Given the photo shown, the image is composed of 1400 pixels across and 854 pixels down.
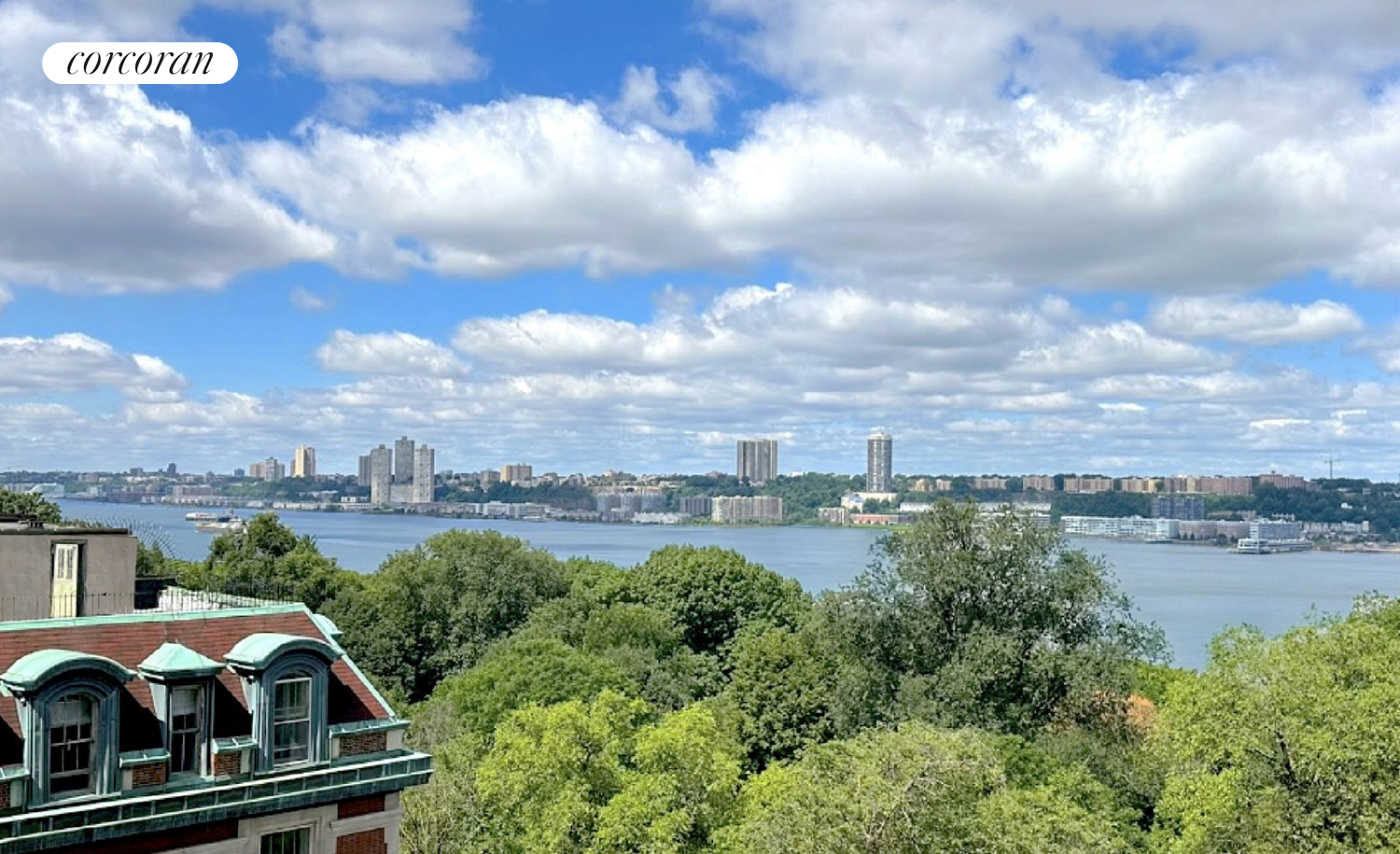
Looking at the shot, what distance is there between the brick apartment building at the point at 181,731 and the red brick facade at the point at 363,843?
0.09 ft

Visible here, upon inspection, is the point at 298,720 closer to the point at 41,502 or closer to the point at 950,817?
the point at 950,817

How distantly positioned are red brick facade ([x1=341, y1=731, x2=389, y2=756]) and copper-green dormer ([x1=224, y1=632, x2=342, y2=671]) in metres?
1.39

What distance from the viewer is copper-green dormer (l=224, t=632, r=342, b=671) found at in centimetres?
1570

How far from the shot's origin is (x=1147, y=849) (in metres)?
27.2

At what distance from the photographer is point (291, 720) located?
16250mm

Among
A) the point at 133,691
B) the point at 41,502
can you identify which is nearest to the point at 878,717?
the point at 133,691

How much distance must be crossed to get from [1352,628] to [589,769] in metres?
19.7

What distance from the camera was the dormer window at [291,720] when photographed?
16047mm

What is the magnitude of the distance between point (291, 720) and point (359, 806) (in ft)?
5.82

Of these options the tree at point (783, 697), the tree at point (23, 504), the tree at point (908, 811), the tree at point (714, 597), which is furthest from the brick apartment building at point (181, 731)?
the tree at point (714, 597)

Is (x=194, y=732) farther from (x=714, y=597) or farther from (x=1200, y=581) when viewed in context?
(x=1200, y=581)

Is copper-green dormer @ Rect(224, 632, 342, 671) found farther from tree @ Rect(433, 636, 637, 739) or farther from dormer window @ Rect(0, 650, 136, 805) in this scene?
tree @ Rect(433, 636, 637, 739)

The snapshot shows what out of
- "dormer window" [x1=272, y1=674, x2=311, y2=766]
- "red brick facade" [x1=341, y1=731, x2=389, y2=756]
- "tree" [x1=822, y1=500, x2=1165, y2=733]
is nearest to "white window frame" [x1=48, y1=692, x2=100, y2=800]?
"dormer window" [x1=272, y1=674, x2=311, y2=766]

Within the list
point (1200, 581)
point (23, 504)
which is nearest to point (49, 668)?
point (23, 504)
